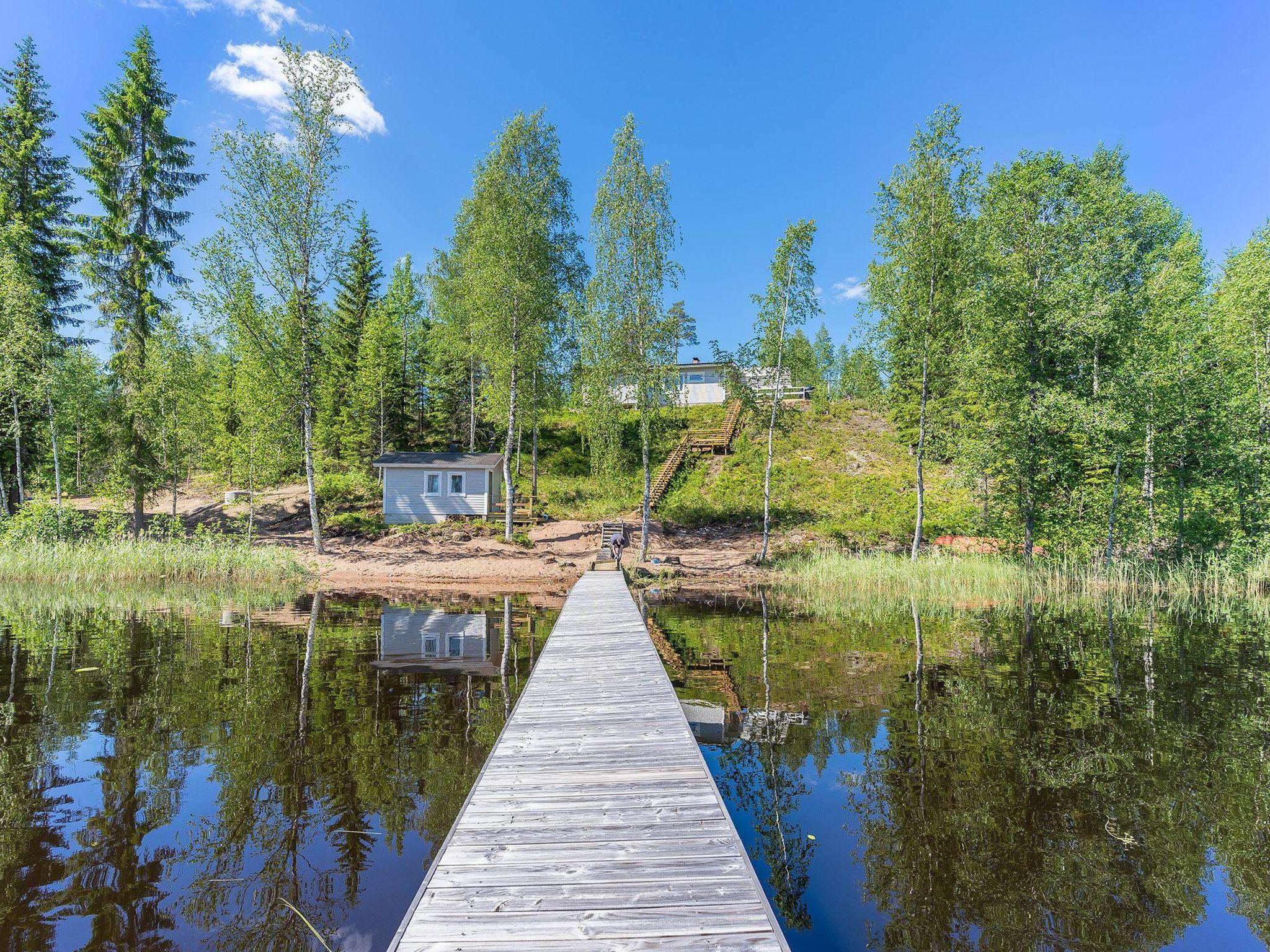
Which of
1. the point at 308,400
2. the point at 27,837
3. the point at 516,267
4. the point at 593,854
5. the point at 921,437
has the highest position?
the point at 516,267

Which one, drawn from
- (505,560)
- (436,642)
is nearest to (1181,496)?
(436,642)

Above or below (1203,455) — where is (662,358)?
above

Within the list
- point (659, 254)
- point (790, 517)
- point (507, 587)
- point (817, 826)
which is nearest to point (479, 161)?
point (659, 254)

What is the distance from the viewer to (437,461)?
27.6 metres

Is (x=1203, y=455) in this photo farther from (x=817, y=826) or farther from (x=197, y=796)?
(x=197, y=796)

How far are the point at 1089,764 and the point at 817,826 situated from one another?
3.24 metres

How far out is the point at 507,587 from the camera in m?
19.2

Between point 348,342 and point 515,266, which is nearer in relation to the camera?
point 515,266

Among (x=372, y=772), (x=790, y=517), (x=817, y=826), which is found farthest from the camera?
(x=790, y=517)

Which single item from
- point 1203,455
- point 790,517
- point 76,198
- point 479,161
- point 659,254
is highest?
point 479,161

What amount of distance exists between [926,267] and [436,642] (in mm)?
17683

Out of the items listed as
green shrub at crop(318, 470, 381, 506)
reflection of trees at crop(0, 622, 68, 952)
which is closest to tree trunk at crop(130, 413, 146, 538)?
green shrub at crop(318, 470, 381, 506)

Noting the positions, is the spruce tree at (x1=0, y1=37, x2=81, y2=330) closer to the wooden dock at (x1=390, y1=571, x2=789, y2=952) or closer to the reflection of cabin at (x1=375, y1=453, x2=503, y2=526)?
the reflection of cabin at (x1=375, y1=453, x2=503, y2=526)

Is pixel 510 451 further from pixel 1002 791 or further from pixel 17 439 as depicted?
pixel 1002 791
